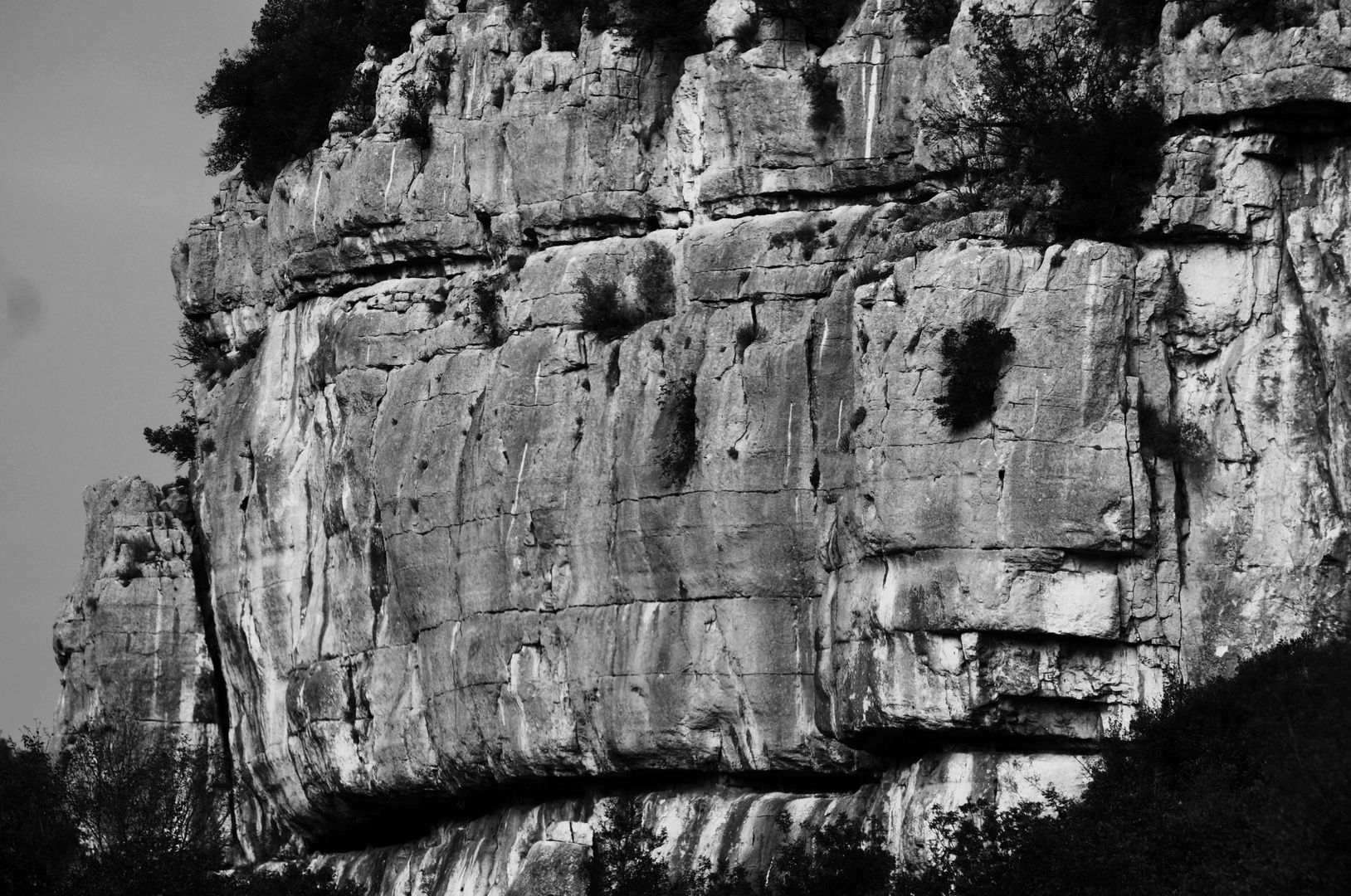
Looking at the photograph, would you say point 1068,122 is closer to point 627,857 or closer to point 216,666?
point 627,857

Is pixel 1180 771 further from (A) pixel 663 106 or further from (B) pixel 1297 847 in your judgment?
(A) pixel 663 106

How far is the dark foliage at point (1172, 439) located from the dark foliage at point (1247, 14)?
714cm

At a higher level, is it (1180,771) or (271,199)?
(271,199)

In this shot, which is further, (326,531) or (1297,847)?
(326,531)

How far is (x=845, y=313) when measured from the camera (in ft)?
165

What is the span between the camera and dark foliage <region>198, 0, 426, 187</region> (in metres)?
67.9

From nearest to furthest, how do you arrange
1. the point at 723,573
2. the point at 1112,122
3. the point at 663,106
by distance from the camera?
the point at 1112,122 < the point at 723,573 < the point at 663,106

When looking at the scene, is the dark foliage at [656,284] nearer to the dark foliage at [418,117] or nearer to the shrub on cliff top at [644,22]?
the shrub on cliff top at [644,22]

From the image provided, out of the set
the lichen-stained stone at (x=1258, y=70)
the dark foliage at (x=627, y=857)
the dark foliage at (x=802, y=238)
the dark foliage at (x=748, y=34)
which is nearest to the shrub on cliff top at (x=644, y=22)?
the dark foliage at (x=748, y=34)

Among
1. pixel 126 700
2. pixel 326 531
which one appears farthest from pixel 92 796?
pixel 326 531

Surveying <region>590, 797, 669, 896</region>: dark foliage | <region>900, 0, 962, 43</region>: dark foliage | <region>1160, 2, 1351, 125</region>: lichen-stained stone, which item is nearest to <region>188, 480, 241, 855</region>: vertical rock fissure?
<region>590, 797, 669, 896</region>: dark foliage

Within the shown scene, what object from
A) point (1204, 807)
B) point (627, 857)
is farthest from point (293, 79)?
point (1204, 807)

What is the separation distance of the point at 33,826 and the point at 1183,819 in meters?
31.5

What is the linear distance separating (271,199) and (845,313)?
21974 mm
